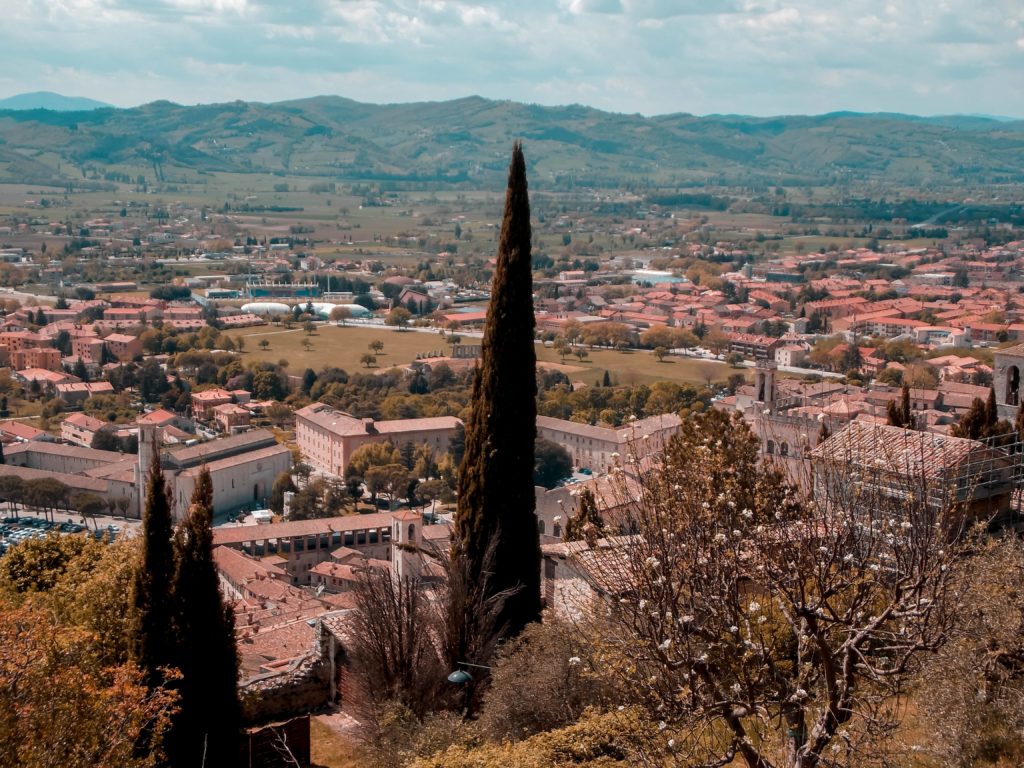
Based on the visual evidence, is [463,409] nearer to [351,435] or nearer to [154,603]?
[351,435]

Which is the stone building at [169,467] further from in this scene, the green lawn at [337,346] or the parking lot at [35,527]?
the green lawn at [337,346]

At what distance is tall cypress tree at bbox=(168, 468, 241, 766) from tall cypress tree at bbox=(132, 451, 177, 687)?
0.29 ft

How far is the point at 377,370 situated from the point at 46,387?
16.1m

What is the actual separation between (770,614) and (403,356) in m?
57.1

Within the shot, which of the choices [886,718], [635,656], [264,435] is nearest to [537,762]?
[635,656]

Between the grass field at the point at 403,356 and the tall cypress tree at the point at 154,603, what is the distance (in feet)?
153

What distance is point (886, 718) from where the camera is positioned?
6230mm

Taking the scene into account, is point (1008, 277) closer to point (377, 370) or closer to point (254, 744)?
point (377, 370)

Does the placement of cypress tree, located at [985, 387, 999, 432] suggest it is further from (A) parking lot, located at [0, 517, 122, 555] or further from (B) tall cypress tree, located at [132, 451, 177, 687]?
(A) parking lot, located at [0, 517, 122, 555]

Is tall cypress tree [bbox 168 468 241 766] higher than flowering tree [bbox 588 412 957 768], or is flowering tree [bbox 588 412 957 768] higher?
flowering tree [bbox 588 412 957 768]

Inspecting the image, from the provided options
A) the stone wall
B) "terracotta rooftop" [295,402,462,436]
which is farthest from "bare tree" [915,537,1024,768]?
"terracotta rooftop" [295,402,462,436]

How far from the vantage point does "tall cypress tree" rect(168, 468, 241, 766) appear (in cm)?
939

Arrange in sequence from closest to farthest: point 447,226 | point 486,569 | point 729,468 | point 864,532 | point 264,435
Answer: point 864,532 < point 729,468 < point 486,569 < point 264,435 < point 447,226

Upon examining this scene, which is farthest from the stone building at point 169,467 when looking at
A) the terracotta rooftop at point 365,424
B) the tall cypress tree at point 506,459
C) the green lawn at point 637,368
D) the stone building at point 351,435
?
the tall cypress tree at point 506,459
